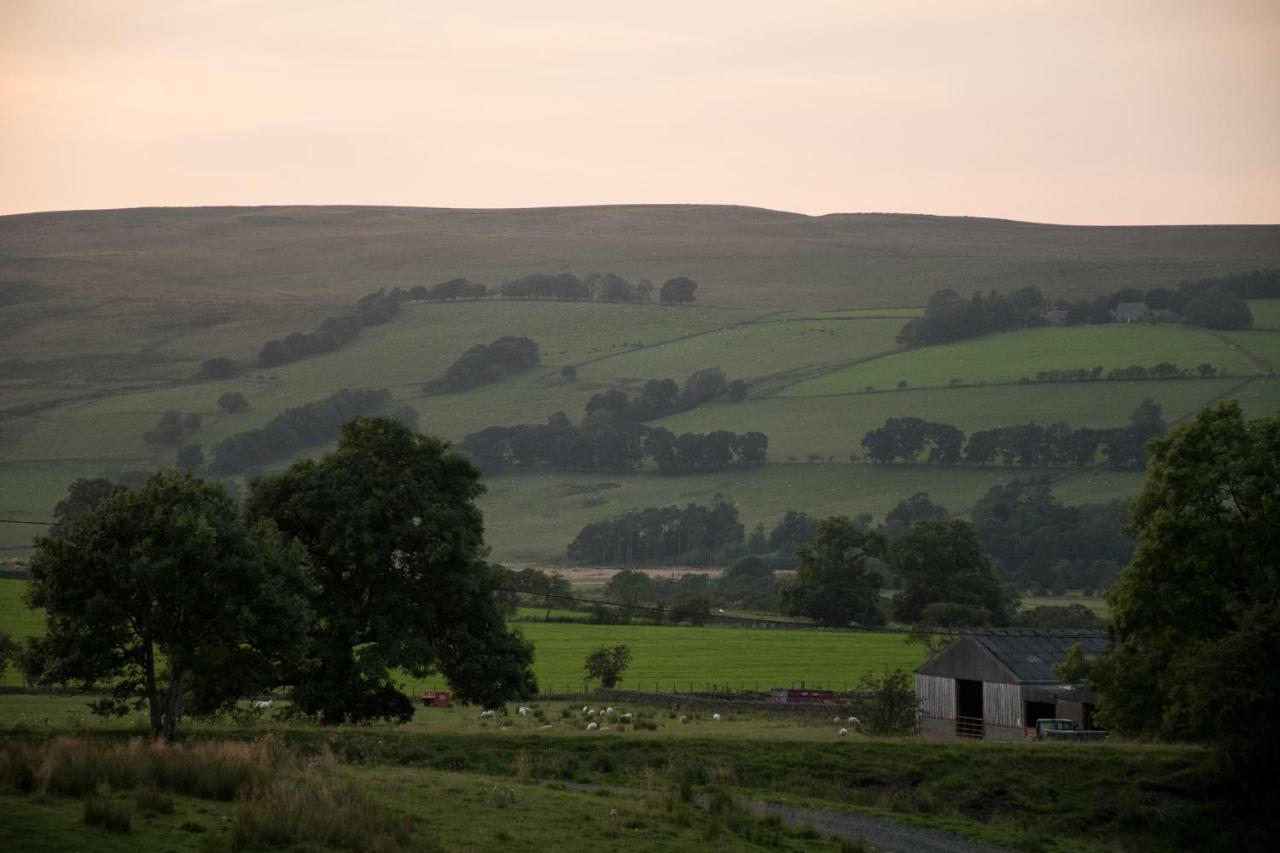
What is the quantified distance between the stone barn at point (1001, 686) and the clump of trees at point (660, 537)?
106 metres

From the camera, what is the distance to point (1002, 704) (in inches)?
2066

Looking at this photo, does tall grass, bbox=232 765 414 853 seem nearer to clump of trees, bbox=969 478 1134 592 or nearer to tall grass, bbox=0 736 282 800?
tall grass, bbox=0 736 282 800

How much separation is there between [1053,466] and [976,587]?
77.4 m

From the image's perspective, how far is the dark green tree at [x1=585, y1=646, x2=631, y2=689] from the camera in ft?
218

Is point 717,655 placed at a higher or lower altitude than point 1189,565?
lower

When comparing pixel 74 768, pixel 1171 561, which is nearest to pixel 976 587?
pixel 1171 561

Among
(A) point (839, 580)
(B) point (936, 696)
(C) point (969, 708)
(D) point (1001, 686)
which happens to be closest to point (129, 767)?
(D) point (1001, 686)

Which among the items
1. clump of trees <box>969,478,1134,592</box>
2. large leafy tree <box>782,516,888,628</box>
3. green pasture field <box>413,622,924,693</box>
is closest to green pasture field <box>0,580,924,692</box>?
green pasture field <box>413,622,924,693</box>

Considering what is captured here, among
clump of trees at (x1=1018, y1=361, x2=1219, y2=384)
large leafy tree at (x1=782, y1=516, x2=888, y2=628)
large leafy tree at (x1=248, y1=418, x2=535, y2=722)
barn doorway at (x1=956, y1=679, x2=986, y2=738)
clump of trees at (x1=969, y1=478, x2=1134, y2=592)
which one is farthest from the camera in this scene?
clump of trees at (x1=1018, y1=361, x2=1219, y2=384)

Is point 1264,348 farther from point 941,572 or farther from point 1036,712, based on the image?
point 1036,712

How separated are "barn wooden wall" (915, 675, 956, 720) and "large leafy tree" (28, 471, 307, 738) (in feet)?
89.8

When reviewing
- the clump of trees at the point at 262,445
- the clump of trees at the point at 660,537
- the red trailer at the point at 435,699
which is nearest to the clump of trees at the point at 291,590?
the red trailer at the point at 435,699

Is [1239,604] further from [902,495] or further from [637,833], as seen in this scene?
[902,495]

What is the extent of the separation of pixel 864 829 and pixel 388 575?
16.1 m
